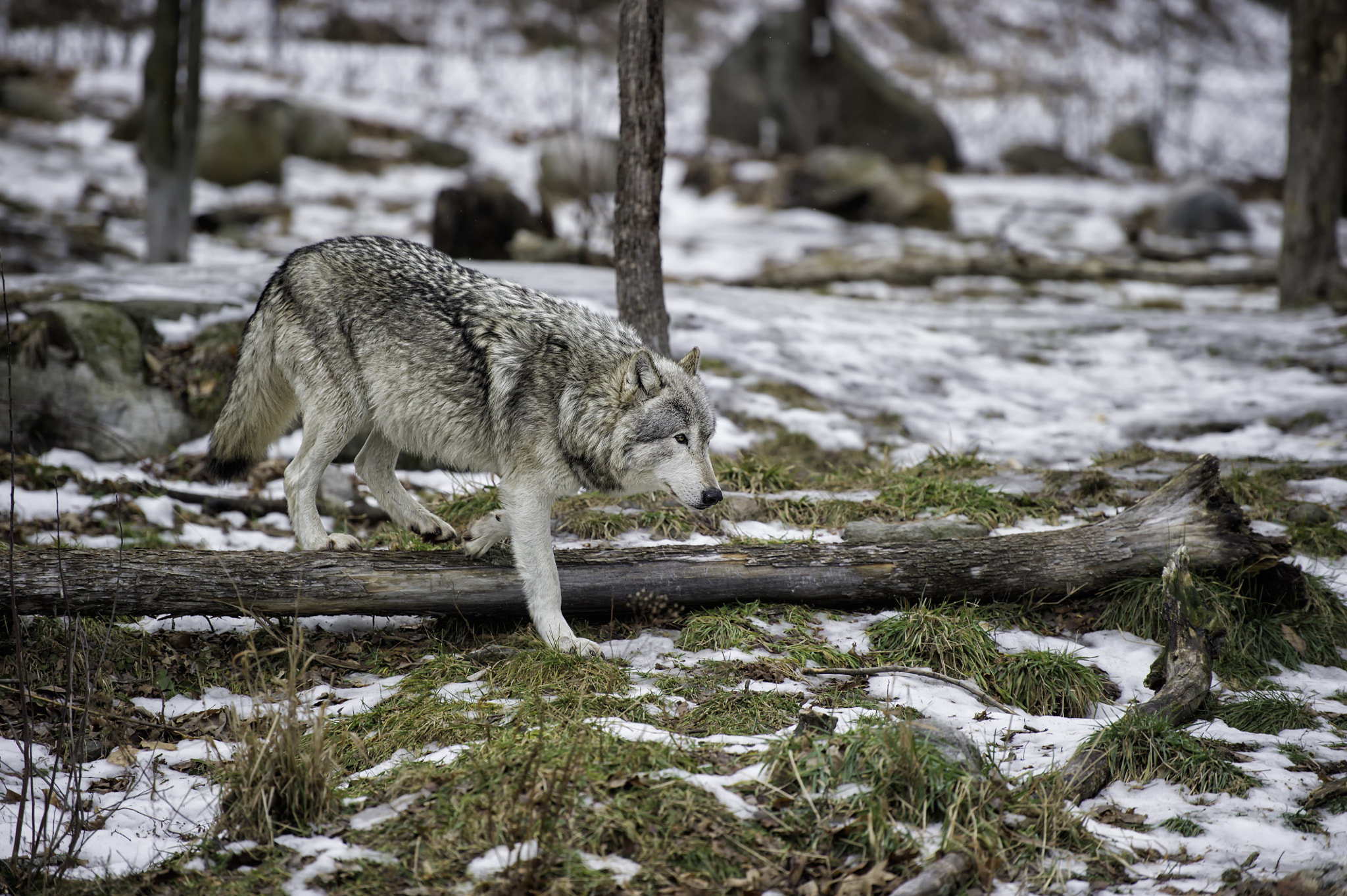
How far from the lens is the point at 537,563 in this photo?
174 inches

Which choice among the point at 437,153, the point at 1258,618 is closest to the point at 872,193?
the point at 437,153

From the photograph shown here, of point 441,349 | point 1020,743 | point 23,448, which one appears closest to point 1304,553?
point 1020,743

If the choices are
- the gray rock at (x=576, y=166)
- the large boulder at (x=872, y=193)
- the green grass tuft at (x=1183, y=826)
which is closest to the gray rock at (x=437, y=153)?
the gray rock at (x=576, y=166)

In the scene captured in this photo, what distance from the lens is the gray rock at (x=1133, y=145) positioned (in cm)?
2267

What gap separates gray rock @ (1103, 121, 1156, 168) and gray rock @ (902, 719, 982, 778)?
23.1m

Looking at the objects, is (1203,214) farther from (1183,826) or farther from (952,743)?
(952,743)

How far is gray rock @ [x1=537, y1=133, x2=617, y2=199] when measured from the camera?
1236 centimetres

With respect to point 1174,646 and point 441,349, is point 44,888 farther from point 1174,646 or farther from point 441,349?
point 1174,646

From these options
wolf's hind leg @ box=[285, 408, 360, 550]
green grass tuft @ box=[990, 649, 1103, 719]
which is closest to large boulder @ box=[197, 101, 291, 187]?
wolf's hind leg @ box=[285, 408, 360, 550]

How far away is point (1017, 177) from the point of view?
21.5m

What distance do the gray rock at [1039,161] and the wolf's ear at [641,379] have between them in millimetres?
20563

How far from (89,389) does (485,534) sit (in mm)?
4309

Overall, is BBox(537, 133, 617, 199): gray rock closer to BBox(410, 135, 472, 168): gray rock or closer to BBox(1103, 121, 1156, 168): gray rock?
BBox(410, 135, 472, 168): gray rock

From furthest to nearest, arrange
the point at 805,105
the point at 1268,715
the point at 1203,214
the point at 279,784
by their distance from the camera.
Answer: the point at 805,105 < the point at 1203,214 < the point at 1268,715 < the point at 279,784
